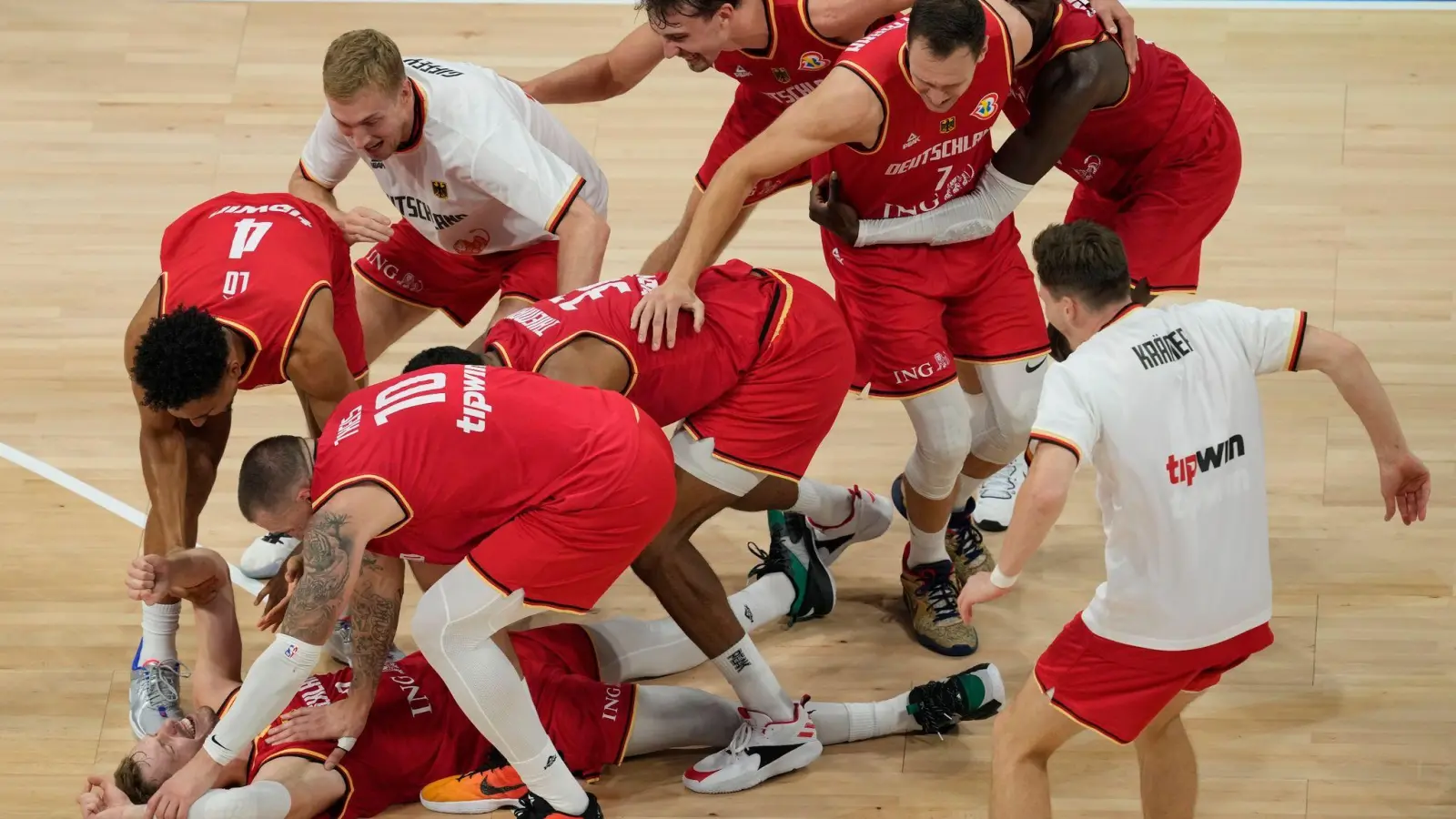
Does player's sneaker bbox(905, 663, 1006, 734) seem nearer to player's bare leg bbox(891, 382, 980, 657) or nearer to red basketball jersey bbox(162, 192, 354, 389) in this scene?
player's bare leg bbox(891, 382, 980, 657)

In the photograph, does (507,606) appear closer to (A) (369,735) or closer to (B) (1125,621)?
(A) (369,735)

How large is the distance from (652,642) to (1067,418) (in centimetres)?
166

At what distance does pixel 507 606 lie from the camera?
148 inches

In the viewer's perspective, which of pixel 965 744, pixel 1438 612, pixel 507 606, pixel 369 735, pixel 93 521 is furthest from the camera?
pixel 93 521

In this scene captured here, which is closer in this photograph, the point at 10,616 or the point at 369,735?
the point at 369,735

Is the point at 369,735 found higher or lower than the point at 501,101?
lower

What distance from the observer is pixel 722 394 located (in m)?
4.16

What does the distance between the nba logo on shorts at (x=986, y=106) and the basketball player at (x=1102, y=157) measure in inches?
5.5

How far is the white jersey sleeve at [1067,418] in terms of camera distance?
326 centimetres

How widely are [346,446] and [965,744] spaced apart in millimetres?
1853

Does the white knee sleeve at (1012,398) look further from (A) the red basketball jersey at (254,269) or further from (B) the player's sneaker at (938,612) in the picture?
(A) the red basketball jersey at (254,269)

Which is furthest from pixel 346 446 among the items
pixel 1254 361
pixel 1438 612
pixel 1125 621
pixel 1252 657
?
pixel 1438 612

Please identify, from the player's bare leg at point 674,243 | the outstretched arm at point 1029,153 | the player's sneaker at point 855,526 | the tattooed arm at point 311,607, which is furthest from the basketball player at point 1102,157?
the tattooed arm at point 311,607

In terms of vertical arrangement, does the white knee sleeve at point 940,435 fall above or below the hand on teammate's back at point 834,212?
below
